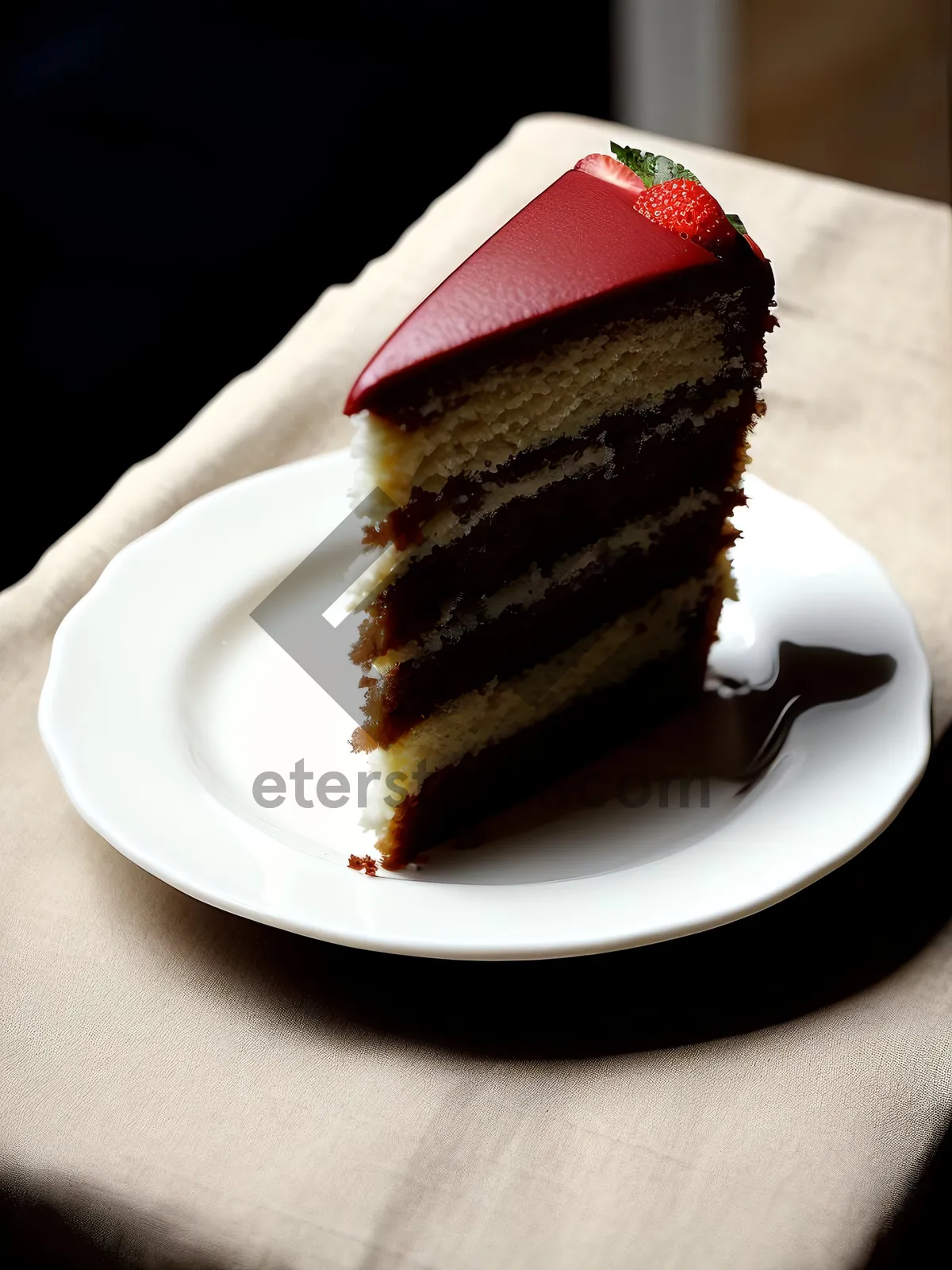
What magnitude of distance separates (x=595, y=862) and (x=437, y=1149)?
0.32 metres

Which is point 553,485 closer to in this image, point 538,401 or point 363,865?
point 538,401

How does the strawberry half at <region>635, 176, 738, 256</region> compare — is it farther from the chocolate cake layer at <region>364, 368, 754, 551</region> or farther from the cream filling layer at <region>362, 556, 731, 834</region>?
the cream filling layer at <region>362, 556, 731, 834</region>

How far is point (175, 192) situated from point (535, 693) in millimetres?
1626

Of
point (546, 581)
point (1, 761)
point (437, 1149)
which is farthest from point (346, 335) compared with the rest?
point (437, 1149)

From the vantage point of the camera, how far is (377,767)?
1.38m

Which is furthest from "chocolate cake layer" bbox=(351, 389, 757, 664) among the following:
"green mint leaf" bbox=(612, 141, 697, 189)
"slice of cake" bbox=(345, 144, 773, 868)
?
"green mint leaf" bbox=(612, 141, 697, 189)

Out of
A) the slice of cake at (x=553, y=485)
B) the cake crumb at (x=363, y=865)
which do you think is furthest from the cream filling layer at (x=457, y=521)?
the cake crumb at (x=363, y=865)

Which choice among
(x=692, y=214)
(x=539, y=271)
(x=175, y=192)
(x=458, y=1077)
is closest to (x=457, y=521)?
(x=539, y=271)

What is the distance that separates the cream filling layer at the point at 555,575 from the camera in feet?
4.49

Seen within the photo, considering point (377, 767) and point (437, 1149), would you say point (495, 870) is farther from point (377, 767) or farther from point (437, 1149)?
point (437, 1149)

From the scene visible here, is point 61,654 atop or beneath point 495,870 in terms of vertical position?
atop

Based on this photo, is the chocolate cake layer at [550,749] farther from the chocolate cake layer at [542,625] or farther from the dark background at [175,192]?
the dark background at [175,192]

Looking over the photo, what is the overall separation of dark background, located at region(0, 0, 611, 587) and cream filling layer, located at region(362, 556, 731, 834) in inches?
55.7

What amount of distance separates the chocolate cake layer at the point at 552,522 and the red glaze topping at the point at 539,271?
180 mm
